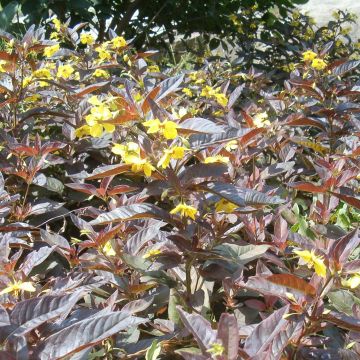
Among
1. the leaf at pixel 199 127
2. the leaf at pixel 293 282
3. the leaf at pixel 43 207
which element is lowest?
the leaf at pixel 43 207

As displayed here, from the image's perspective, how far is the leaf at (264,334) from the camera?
0.94 m

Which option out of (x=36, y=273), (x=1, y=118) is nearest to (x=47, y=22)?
(x=1, y=118)

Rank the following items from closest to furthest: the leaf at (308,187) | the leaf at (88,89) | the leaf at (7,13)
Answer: the leaf at (308,187), the leaf at (88,89), the leaf at (7,13)

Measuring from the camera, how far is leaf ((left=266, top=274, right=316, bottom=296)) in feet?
3.39

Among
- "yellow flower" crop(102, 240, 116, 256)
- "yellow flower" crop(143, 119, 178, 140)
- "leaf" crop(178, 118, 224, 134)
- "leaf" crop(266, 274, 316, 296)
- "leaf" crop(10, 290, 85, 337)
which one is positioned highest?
"yellow flower" crop(143, 119, 178, 140)

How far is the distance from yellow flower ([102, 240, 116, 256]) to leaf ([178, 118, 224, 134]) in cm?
34

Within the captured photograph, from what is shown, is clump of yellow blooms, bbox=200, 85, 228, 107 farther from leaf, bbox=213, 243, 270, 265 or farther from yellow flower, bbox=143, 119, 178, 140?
yellow flower, bbox=143, 119, 178, 140

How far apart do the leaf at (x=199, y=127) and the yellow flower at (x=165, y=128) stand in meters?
0.04

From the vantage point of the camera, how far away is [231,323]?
0.89 m

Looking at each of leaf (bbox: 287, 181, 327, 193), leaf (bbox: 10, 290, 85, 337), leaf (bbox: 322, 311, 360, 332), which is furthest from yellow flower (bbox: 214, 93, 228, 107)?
leaf (bbox: 10, 290, 85, 337)

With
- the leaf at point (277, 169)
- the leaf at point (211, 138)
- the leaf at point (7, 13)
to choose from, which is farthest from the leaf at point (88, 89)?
the leaf at point (7, 13)

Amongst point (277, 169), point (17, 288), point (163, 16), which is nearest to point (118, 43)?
point (277, 169)

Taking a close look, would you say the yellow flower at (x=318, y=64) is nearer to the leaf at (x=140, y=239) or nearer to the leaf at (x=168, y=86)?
the leaf at (x=168, y=86)

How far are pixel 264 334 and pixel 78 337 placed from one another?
0.31m
